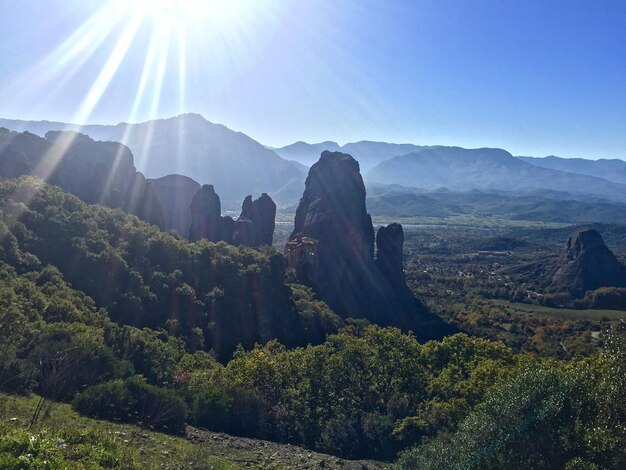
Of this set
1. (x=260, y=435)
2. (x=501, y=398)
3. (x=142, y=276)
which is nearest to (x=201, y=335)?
(x=142, y=276)

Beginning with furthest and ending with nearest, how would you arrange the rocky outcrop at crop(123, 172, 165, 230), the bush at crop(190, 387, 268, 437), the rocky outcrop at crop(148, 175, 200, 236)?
the rocky outcrop at crop(148, 175, 200, 236), the rocky outcrop at crop(123, 172, 165, 230), the bush at crop(190, 387, 268, 437)

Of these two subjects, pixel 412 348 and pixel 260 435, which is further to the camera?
pixel 412 348

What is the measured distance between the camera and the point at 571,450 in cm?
1884

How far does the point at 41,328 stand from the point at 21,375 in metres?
6.19

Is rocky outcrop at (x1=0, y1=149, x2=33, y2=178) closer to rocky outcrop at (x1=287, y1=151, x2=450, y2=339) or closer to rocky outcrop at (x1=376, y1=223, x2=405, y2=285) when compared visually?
rocky outcrop at (x1=287, y1=151, x2=450, y2=339)

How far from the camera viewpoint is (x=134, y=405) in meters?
26.6

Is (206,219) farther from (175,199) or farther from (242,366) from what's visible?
(242,366)

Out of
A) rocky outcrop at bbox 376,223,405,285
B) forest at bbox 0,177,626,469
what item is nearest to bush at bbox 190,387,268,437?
forest at bbox 0,177,626,469

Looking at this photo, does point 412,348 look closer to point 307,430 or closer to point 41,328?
point 307,430

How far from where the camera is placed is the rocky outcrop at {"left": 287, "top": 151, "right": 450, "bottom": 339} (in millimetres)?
78625

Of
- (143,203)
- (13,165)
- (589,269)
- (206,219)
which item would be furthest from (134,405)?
(589,269)

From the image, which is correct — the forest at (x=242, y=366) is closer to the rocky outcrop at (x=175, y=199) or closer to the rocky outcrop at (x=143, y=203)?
the rocky outcrop at (x=143, y=203)

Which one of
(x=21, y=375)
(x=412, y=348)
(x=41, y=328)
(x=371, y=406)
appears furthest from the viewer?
(x=412, y=348)

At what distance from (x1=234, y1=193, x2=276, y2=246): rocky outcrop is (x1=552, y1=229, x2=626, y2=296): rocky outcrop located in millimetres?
88624
